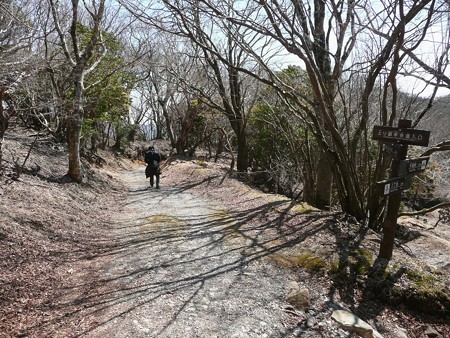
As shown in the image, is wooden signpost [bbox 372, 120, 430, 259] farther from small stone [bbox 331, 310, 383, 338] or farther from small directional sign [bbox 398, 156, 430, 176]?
small stone [bbox 331, 310, 383, 338]

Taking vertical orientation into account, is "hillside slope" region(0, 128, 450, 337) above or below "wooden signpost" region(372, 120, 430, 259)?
below

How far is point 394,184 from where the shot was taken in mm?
4641

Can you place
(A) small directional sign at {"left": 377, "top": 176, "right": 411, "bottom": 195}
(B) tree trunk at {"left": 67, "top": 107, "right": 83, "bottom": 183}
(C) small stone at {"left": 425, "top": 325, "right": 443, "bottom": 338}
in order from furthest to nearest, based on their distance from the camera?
(B) tree trunk at {"left": 67, "top": 107, "right": 83, "bottom": 183} → (A) small directional sign at {"left": 377, "top": 176, "right": 411, "bottom": 195} → (C) small stone at {"left": 425, "top": 325, "right": 443, "bottom": 338}

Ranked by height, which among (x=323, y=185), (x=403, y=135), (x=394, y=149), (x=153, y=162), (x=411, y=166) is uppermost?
(x=403, y=135)

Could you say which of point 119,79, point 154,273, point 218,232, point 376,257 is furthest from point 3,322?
point 119,79

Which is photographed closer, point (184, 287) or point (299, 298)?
point (299, 298)

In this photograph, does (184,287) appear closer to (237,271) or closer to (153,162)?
(237,271)

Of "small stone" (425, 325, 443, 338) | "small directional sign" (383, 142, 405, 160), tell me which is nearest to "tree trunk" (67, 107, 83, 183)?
"small directional sign" (383, 142, 405, 160)

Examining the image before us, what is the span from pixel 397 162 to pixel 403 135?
1.30 feet

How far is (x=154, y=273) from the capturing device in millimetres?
4656

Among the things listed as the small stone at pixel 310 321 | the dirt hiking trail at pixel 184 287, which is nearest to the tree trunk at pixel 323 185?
the dirt hiking trail at pixel 184 287

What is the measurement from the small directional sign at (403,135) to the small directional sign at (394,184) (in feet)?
1.73

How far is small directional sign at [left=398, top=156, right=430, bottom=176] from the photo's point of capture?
189 inches

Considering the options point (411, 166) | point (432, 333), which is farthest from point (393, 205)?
point (432, 333)
